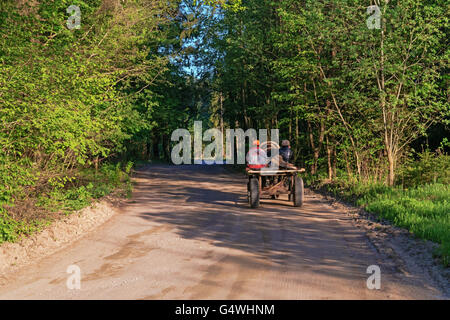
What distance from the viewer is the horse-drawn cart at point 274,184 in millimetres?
13297

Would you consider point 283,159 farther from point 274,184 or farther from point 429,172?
point 429,172

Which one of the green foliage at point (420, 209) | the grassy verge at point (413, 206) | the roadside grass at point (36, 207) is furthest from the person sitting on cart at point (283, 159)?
the roadside grass at point (36, 207)

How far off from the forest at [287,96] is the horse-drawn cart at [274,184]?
5.66 ft

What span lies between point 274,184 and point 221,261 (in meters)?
7.07

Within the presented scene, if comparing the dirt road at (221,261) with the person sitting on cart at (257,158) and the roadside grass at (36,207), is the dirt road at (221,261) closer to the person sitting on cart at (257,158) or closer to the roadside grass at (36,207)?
the roadside grass at (36,207)

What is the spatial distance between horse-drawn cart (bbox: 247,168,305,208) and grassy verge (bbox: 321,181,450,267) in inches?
67.5

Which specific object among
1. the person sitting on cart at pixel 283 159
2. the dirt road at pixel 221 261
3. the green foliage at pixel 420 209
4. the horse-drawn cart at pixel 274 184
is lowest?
the dirt road at pixel 221 261

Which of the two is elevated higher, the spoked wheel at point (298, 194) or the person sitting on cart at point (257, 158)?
the person sitting on cart at point (257, 158)

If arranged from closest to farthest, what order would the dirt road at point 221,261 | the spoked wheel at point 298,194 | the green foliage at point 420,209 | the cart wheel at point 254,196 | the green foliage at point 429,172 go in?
the dirt road at point 221,261, the green foliage at point 420,209, the spoked wheel at point 298,194, the cart wheel at point 254,196, the green foliage at point 429,172

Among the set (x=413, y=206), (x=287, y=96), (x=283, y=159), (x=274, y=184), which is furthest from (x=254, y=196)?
(x=287, y=96)

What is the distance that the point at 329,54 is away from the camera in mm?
18438

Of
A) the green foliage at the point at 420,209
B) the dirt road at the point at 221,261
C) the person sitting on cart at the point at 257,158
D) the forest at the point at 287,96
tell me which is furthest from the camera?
the person sitting on cart at the point at 257,158

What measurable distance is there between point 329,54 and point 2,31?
41.6 ft
